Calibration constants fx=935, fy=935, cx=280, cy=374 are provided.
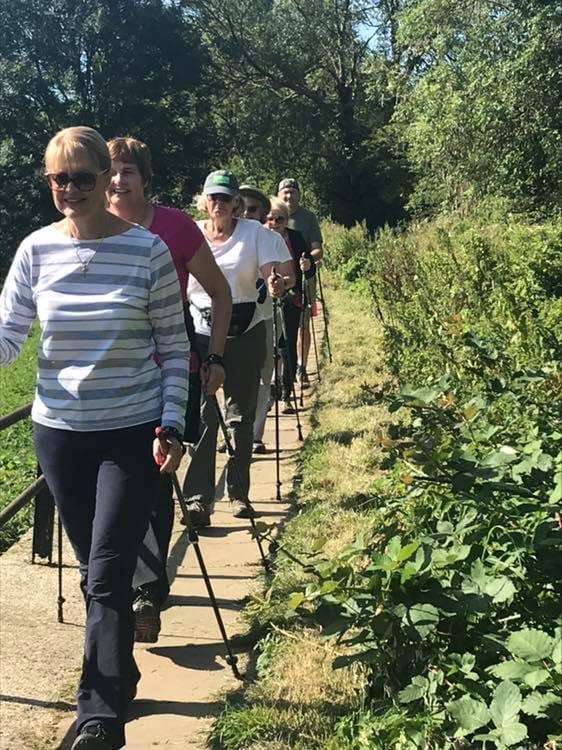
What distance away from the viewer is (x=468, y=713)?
2330 mm

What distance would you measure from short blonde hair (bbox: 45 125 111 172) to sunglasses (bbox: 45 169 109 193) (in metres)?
0.04

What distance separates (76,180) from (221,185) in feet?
7.75

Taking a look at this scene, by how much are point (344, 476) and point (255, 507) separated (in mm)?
610

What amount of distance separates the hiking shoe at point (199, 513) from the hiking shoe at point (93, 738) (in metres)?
2.50

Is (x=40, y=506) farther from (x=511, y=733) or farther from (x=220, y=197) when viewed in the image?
(x=511, y=733)

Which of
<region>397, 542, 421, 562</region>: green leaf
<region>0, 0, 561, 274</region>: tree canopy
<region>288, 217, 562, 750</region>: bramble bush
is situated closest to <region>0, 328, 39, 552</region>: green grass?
<region>288, 217, 562, 750</region>: bramble bush

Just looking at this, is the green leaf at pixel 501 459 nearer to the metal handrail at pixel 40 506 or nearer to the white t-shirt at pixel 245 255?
the metal handrail at pixel 40 506

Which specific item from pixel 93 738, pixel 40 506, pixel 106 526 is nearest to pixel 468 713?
pixel 93 738

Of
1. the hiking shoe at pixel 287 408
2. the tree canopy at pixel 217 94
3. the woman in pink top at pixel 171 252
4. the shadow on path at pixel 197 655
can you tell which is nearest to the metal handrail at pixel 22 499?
the woman in pink top at pixel 171 252

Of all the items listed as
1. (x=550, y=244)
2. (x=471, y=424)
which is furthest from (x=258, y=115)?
(x=471, y=424)

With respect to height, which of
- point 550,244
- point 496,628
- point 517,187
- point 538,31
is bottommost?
point 496,628

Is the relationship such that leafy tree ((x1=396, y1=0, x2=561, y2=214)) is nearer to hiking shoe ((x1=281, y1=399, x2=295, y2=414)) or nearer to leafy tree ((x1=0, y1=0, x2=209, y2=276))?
hiking shoe ((x1=281, y1=399, x2=295, y2=414))

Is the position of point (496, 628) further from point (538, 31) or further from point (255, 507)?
point (538, 31)

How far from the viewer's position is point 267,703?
3369 millimetres
